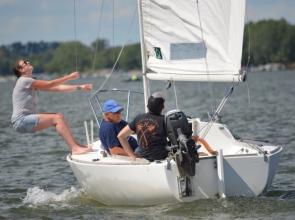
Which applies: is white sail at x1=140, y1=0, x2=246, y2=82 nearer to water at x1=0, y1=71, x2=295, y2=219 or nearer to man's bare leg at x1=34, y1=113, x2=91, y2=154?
water at x1=0, y1=71, x2=295, y2=219

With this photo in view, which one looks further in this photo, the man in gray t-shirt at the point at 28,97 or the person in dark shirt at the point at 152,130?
the man in gray t-shirt at the point at 28,97

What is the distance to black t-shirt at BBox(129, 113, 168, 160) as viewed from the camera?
35.6 ft

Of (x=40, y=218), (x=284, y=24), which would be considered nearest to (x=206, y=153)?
(x=40, y=218)

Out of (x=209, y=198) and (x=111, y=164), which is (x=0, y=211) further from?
(x=209, y=198)

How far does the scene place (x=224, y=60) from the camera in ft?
40.6

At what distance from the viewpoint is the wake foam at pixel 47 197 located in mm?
12606

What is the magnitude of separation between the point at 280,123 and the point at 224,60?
42.8ft

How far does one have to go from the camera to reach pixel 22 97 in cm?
1171

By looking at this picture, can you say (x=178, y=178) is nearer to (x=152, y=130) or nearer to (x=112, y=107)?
(x=152, y=130)

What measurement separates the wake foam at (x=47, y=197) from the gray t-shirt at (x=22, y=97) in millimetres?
1683

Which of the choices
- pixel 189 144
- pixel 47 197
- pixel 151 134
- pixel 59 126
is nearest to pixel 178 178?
pixel 189 144

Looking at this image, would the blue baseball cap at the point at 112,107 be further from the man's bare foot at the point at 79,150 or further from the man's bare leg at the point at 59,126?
the man's bare foot at the point at 79,150

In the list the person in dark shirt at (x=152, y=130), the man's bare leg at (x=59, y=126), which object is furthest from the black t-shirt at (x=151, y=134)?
the man's bare leg at (x=59, y=126)

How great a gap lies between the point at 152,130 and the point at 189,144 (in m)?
0.73
